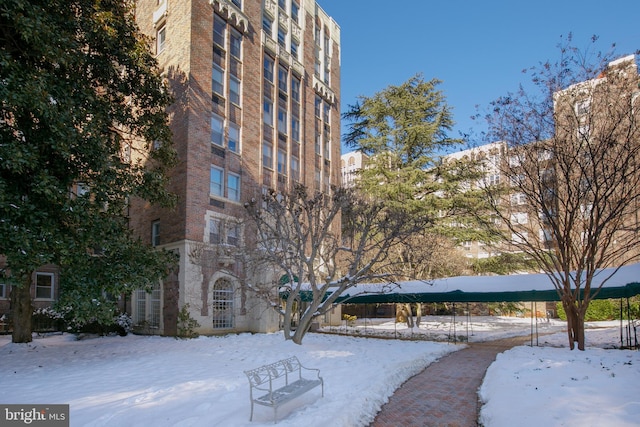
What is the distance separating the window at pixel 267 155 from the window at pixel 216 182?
161 inches

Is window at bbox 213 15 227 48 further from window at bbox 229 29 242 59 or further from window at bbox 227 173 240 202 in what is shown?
window at bbox 227 173 240 202

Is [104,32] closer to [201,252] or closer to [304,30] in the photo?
[201,252]

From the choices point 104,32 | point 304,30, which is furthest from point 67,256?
point 304,30

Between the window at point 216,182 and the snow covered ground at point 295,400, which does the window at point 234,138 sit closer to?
the window at point 216,182

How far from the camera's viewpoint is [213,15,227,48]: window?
24828 mm

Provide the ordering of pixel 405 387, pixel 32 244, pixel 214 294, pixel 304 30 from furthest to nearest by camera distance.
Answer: pixel 304 30 < pixel 214 294 < pixel 32 244 < pixel 405 387

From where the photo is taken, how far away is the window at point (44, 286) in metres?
25.0

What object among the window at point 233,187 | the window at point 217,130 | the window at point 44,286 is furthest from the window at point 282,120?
the window at point 44,286

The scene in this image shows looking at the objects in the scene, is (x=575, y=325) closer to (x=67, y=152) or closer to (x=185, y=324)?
(x=185, y=324)

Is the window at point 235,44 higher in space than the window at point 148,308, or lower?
higher

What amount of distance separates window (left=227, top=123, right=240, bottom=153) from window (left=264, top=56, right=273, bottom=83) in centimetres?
535

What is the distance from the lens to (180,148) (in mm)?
22469

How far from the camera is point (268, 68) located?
2894 cm

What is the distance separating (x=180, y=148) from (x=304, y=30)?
16773 millimetres
